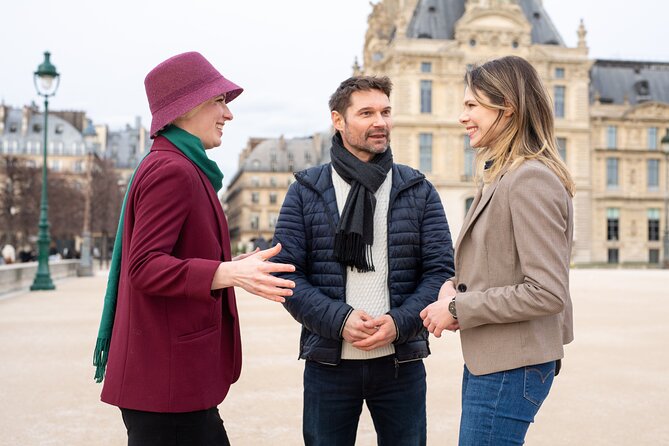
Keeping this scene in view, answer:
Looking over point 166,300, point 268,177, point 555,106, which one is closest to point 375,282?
point 166,300

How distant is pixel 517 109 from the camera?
9.14 feet

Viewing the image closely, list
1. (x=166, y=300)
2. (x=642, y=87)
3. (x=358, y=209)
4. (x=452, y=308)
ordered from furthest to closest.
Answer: (x=642, y=87), (x=358, y=209), (x=452, y=308), (x=166, y=300)

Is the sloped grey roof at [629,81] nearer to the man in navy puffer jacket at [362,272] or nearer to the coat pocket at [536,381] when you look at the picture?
the man in navy puffer jacket at [362,272]

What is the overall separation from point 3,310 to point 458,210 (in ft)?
130

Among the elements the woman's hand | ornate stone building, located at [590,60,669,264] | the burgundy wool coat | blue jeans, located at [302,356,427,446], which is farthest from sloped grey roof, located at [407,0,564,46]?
the burgundy wool coat

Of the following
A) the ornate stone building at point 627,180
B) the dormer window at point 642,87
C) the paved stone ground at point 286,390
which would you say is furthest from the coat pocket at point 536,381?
the dormer window at point 642,87

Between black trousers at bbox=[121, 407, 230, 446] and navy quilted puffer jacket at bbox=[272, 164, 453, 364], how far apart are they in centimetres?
81

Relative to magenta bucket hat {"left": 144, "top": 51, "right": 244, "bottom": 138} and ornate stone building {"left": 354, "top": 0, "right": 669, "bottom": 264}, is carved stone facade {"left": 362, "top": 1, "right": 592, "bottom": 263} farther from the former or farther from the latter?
magenta bucket hat {"left": 144, "top": 51, "right": 244, "bottom": 138}

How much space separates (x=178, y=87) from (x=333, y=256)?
1.11 metres

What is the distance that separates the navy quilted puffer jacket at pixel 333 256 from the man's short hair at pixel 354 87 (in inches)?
13.0

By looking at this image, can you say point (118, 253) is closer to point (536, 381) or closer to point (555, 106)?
point (536, 381)

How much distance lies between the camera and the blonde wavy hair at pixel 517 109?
2.77m

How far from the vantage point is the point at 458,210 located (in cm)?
5116

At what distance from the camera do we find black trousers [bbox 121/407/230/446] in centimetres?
261
